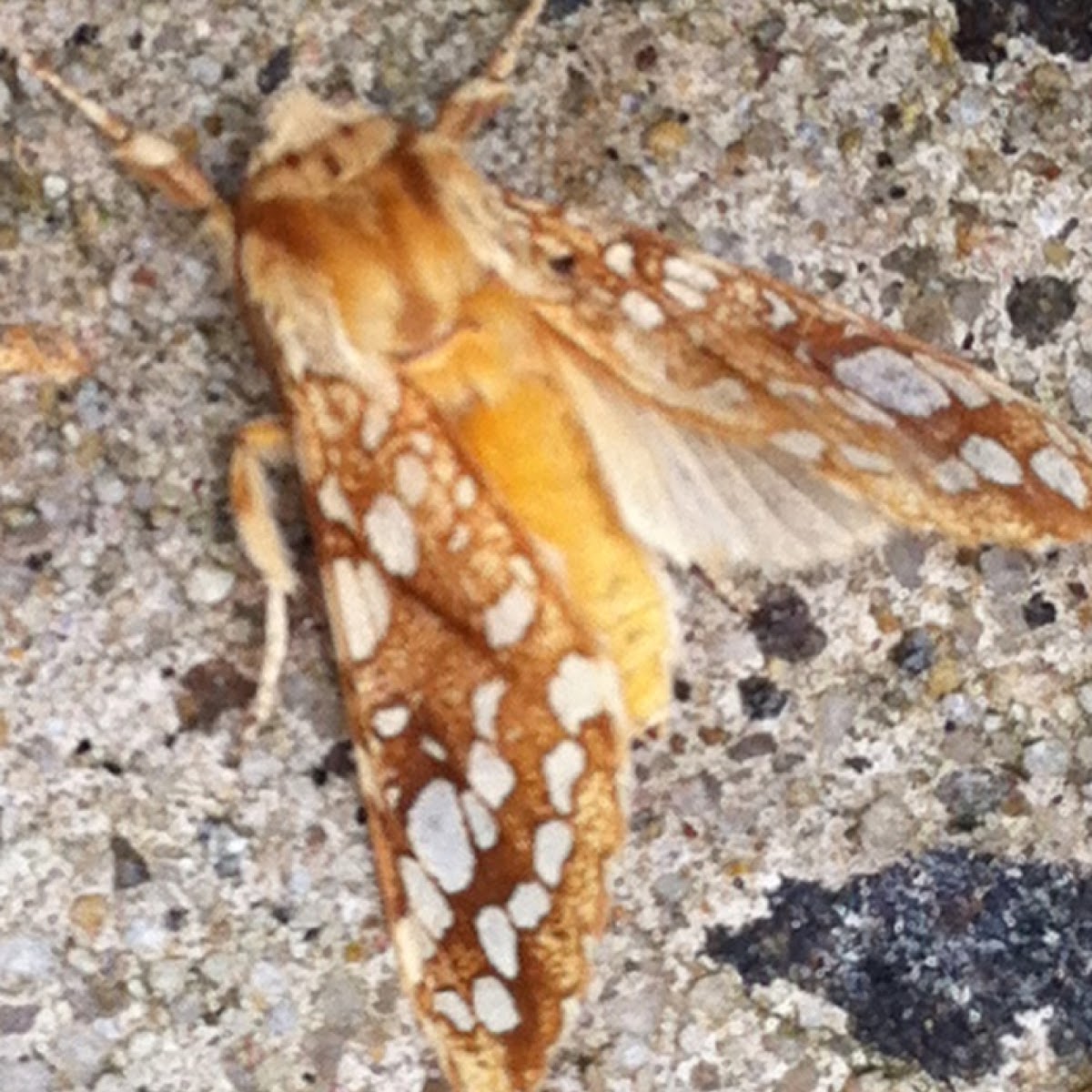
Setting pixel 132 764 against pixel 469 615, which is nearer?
pixel 469 615

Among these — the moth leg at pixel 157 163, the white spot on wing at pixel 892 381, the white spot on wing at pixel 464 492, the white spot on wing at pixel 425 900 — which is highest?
the moth leg at pixel 157 163

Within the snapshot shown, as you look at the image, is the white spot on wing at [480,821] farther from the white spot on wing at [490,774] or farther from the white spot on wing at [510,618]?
the white spot on wing at [510,618]

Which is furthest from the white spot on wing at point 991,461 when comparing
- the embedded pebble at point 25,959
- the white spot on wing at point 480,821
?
the embedded pebble at point 25,959

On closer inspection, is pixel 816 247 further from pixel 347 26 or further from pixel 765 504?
pixel 347 26

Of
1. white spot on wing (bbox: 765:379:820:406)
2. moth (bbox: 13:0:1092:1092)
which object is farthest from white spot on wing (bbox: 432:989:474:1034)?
white spot on wing (bbox: 765:379:820:406)

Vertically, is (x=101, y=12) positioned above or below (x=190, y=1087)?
above

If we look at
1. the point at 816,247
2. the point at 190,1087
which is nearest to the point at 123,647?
the point at 190,1087

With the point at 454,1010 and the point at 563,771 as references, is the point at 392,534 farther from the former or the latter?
the point at 454,1010
